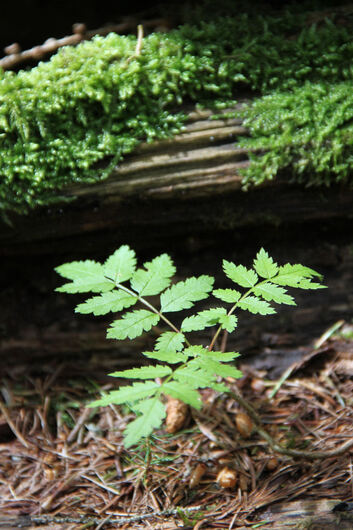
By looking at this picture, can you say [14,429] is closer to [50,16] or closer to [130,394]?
[130,394]

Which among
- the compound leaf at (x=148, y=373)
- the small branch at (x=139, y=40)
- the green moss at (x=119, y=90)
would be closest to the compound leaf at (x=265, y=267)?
the compound leaf at (x=148, y=373)

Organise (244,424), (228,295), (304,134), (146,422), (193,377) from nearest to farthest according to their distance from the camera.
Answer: (146,422)
(193,377)
(228,295)
(244,424)
(304,134)

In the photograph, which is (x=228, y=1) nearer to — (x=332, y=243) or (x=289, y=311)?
(x=332, y=243)

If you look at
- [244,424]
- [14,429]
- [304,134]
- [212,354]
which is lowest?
[244,424]

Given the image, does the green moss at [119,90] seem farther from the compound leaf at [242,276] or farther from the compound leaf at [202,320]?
the compound leaf at [202,320]

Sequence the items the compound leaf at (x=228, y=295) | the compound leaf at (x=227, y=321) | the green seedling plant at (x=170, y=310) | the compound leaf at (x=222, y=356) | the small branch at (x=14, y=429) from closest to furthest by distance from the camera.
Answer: the green seedling plant at (x=170, y=310) < the compound leaf at (x=222, y=356) < the compound leaf at (x=227, y=321) < the compound leaf at (x=228, y=295) < the small branch at (x=14, y=429)

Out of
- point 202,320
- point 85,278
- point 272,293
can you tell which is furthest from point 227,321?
point 85,278
